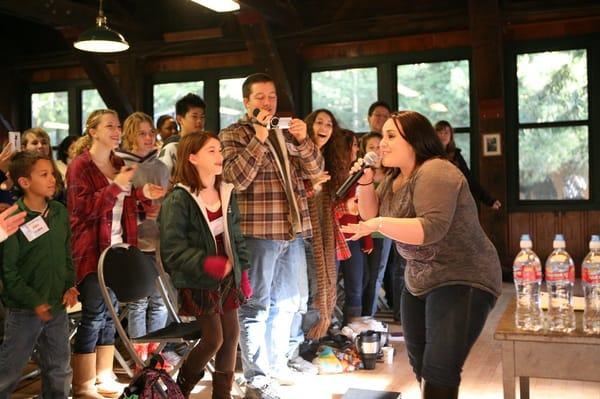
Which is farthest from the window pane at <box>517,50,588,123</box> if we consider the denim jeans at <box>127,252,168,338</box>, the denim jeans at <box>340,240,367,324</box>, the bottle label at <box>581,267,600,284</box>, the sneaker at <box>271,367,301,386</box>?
the bottle label at <box>581,267,600,284</box>

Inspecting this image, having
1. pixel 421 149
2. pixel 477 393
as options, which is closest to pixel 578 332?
pixel 421 149

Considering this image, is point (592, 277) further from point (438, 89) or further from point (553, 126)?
point (438, 89)

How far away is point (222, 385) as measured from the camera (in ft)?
9.70

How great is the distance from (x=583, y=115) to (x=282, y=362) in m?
5.20

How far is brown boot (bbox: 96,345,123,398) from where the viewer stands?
3469mm

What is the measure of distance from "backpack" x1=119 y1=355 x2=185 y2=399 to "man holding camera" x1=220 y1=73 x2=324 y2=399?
0.71 m

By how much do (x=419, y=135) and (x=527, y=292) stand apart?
677 millimetres

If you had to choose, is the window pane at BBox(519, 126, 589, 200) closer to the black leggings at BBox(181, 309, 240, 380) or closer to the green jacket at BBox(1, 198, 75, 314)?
the black leggings at BBox(181, 309, 240, 380)

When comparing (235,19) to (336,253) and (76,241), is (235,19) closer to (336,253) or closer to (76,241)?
(336,253)

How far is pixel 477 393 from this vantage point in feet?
11.3

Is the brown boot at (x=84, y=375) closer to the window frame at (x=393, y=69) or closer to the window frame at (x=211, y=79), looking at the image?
the window frame at (x=393, y=69)

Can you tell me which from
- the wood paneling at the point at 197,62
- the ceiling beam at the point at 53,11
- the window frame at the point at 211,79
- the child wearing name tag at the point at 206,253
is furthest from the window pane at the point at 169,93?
the child wearing name tag at the point at 206,253

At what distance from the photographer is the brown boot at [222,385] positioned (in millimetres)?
2951

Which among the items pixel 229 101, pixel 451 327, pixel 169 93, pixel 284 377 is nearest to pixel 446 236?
pixel 451 327
